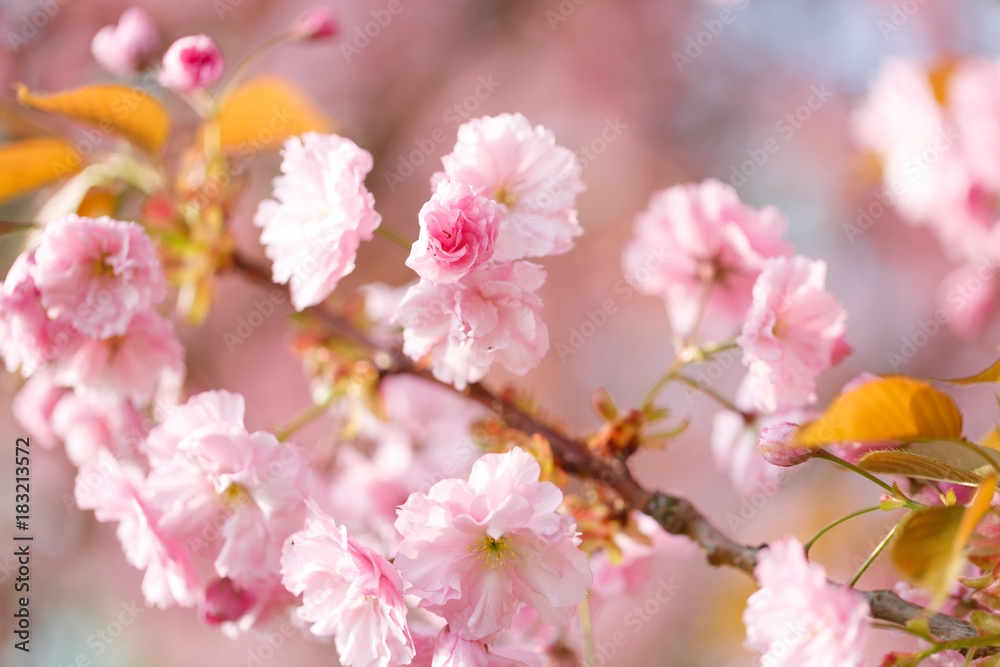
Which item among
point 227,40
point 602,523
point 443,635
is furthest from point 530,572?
point 227,40

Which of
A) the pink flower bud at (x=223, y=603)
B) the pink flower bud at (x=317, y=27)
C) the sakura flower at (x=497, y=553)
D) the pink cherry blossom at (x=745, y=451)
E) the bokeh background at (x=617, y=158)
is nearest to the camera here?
the sakura flower at (x=497, y=553)

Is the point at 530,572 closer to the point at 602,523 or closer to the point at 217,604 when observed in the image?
the point at 602,523

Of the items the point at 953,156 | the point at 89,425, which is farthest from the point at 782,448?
the point at 953,156

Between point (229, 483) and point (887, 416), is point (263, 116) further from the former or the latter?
point (887, 416)

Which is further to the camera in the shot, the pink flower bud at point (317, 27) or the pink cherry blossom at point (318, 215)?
the pink flower bud at point (317, 27)

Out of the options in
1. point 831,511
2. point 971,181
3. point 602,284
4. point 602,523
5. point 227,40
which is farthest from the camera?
point 602,284

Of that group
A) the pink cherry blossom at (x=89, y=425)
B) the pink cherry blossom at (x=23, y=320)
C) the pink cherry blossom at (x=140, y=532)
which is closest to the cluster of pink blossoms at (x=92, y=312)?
the pink cherry blossom at (x=23, y=320)

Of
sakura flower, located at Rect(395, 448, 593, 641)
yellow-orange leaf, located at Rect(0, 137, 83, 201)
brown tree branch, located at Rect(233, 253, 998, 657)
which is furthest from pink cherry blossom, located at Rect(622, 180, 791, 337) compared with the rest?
yellow-orange leaf, located at Rect(0, 137, 83, 201)

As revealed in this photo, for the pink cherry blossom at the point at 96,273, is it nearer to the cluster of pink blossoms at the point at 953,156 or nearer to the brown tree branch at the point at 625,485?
the brown tree branch at the point at 625,485
